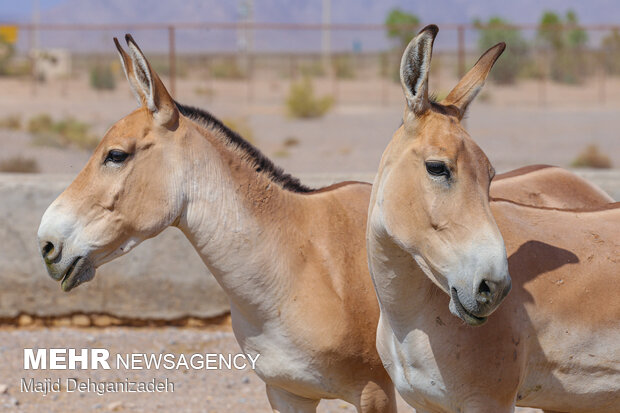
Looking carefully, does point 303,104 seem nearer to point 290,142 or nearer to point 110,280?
point 290,142

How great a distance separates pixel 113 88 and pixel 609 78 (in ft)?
82.8

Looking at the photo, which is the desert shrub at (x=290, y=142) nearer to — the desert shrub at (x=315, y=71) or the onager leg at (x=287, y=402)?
the onager leg at (x=287, y=402)

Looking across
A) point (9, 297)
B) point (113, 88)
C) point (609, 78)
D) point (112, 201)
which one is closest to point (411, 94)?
point (112, 201)

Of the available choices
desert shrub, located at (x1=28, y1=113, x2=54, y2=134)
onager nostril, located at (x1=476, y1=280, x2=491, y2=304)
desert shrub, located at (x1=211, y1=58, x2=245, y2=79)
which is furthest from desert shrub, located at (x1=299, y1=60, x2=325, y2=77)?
onager nostril, located at (x1=476, y1=280, x2=491, y2=304)

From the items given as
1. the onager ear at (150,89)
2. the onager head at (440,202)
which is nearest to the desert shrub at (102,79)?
the onager ear at (150,89)

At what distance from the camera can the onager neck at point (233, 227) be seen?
3.72 metres

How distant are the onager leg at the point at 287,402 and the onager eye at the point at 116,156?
131 centimetres

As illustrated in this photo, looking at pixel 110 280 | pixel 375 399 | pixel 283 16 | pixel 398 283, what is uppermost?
pixel 283 16

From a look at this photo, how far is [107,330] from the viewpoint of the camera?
271 inches

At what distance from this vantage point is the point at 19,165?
45.3ft

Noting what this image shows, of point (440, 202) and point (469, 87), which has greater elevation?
point (469, 87)

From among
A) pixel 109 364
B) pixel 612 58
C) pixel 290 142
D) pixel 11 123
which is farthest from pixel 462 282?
pixel 612 58

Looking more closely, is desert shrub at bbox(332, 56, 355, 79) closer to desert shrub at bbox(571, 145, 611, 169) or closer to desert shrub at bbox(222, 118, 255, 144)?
desert shrub at bbox(222, 118, 255, 144)

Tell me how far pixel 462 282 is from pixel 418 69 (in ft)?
2.61
